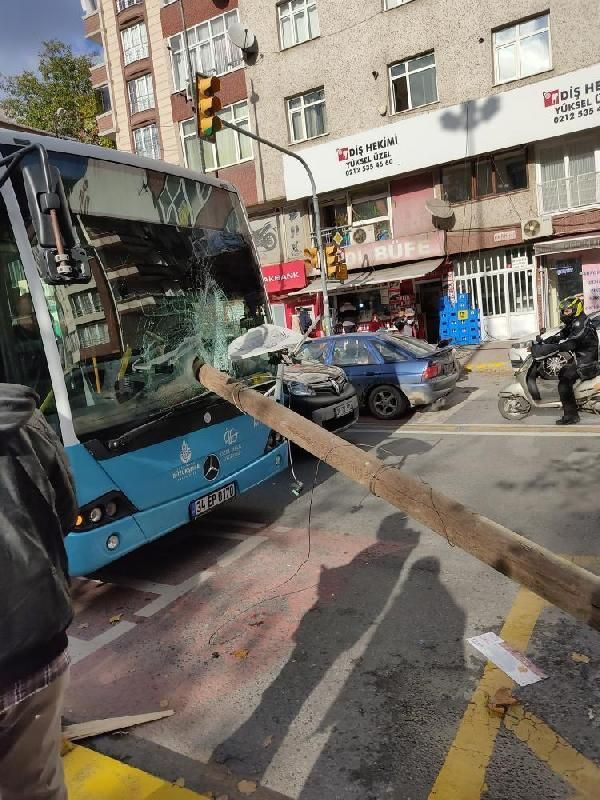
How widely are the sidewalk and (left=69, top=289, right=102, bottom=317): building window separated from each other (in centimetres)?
1253

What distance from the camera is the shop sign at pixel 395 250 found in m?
20.1

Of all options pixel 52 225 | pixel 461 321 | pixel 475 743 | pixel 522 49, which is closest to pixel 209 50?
pixel 522 49

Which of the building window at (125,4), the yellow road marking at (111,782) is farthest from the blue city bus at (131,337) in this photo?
the building window at (125,4)

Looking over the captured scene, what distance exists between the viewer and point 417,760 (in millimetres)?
2660

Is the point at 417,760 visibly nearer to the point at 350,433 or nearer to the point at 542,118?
the point at 350,433

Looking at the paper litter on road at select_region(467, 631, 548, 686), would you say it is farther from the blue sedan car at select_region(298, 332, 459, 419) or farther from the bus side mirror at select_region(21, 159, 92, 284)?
the blue sedan car at select_region(298, 332, 459, 419)

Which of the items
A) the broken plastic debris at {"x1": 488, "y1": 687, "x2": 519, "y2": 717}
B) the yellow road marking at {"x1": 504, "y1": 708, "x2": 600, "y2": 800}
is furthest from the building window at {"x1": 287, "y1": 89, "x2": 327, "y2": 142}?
the yellow road marking at {"x1": 504, "y1": 708, "x2": 600, "y2": 800}

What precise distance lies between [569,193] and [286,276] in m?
10.5

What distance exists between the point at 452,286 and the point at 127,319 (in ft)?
58.8

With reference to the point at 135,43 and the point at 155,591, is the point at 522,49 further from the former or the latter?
the point at 155,591

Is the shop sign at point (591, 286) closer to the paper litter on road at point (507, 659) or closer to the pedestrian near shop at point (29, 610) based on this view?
the paper litter on road at point (507, 659)

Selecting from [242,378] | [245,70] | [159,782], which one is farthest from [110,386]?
[245,70]

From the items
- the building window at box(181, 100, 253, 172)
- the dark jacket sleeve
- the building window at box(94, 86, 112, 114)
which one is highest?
the building window at box(94, 86, 112, 114)

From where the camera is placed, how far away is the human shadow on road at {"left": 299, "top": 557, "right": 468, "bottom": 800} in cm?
258
